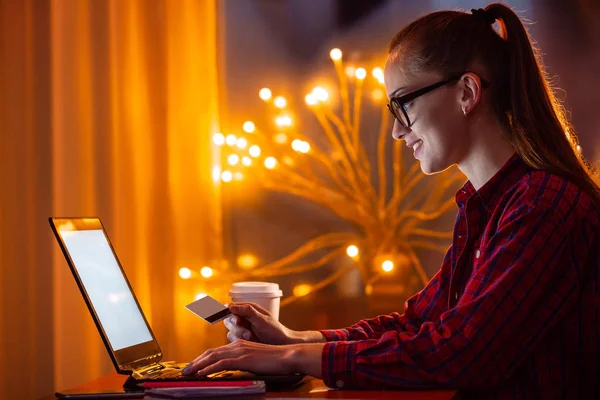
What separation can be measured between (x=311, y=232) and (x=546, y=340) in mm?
1637

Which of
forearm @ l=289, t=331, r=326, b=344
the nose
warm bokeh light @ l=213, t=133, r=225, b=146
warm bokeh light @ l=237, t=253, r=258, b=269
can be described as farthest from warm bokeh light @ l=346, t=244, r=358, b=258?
the nose

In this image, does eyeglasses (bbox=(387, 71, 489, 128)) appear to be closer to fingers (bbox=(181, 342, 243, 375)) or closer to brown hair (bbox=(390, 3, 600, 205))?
brown hair (bbox=(390, 3, 600, 205))

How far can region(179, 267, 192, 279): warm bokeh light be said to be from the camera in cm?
271

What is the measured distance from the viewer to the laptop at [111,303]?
134cm

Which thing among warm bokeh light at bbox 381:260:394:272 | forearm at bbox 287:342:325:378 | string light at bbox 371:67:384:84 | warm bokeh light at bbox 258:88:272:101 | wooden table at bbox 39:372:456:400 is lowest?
wooden table at bbox 39:372:456:400

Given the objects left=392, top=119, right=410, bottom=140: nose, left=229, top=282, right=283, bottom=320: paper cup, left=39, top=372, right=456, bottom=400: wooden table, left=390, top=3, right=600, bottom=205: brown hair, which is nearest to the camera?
left=39, top=372, right=456, bottom=400: wooden table

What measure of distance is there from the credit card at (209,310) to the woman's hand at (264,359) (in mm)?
128

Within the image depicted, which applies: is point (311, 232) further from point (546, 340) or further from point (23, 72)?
point (546, 340)

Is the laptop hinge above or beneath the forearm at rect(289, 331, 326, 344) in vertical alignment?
beneath

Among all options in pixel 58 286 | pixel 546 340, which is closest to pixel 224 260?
pixel 58 286

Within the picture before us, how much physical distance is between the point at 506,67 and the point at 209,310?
641mm

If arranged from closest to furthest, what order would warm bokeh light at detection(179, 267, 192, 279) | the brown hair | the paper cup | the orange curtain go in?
the brown hair < the paper cup < the orange curtain < warm bokeh light at detection(179, 267, 192, 279)

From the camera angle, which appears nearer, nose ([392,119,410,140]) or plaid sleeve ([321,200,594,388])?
plaid sleeve ([321,200,594,388])

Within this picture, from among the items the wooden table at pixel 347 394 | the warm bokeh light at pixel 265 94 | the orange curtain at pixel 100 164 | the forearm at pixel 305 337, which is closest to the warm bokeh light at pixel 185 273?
the orange curtain at pixel 100 164
